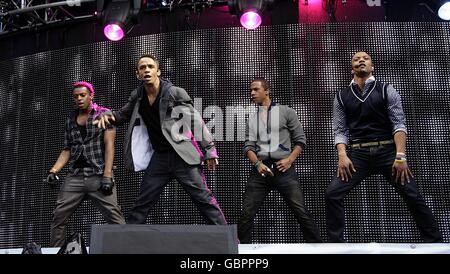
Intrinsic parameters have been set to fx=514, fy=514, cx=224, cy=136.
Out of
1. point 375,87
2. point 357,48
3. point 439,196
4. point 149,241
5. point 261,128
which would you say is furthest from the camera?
point 357,48

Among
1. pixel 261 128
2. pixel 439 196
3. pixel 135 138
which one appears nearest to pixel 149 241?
pixel 135 138

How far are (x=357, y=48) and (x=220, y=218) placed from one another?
4.06 metres

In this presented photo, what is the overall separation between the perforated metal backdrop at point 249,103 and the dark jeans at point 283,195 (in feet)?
6.11

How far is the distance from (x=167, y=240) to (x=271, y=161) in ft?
8.81

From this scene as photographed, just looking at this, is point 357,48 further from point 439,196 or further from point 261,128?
point 261,128

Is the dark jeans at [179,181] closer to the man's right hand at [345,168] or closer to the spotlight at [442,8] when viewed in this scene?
the man's right hand at [345,168]

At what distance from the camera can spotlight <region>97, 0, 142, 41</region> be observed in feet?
21.4

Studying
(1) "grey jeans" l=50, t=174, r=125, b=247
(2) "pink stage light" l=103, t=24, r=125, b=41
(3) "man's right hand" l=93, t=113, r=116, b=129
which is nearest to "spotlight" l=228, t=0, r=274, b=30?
(2) "pink stage light" l=103, t=24, r=125, b=41

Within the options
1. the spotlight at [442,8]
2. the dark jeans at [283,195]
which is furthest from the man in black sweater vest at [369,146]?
the spotlight at [442,8]

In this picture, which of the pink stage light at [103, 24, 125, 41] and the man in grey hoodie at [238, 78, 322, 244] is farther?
the pink stage light at [103, 24, 125, 41]

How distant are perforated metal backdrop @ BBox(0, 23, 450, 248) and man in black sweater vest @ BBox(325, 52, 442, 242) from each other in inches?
90.9

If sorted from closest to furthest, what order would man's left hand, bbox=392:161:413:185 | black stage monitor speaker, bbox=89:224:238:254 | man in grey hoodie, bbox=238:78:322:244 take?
black stage monitor speaker, bbox=89:224:238:254, man's left hand, bbox=392:161:413:185, man in grey hoodie, bbox=238:78:322:244

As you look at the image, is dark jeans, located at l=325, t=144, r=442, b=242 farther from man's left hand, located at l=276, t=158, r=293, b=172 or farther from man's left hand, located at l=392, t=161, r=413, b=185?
man's left hand, located at l=276, t=158, r=293, b=172

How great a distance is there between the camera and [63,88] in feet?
26.1
